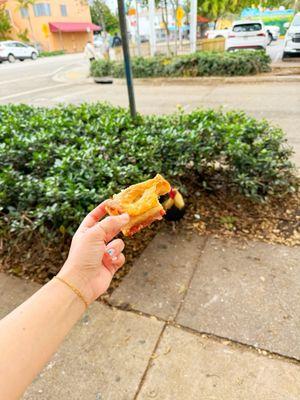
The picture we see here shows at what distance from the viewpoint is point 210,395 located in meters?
1.63

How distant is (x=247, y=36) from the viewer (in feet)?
45.0

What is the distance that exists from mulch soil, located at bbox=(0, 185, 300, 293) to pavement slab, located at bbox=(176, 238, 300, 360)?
7.6 inches

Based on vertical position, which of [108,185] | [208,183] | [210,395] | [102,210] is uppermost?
[102,210]

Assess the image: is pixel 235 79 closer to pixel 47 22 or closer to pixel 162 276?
pixel 162 276

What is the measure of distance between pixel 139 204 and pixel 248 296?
1.10 metres

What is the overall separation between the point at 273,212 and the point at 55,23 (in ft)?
159

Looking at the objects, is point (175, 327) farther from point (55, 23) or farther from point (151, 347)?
point (55, 23)

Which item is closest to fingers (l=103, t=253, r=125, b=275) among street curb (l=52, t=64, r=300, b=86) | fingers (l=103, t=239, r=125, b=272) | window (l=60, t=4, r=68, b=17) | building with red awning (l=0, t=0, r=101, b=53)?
fingers (l=103, t=239, r=125, b=272)

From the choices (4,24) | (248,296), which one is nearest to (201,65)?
(248,296)

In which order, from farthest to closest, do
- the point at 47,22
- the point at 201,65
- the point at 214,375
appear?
the point at 47,22, the point at 201,65, the point at 214,375

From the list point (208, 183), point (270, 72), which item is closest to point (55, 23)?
point (270, 72)

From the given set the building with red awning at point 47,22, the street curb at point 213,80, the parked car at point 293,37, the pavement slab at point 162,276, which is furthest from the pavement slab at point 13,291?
the building with red awning at point 47,22

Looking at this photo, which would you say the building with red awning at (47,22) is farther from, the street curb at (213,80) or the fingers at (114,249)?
the fingers at (114,249)

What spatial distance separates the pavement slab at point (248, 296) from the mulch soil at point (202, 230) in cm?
19
